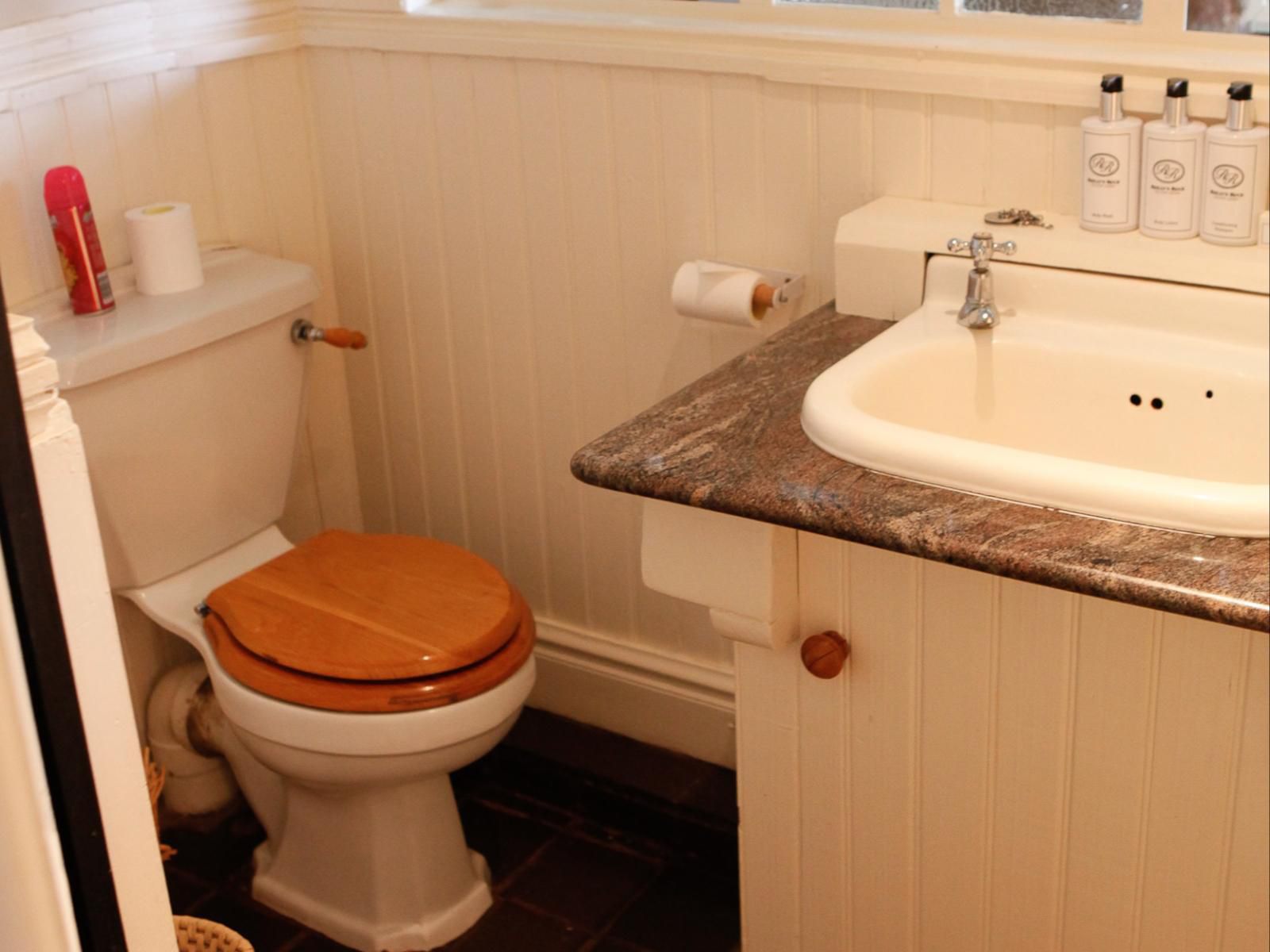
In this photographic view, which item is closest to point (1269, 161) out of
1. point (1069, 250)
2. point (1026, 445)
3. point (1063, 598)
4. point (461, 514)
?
point (1069, 250)

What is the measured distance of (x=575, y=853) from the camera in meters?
2.27

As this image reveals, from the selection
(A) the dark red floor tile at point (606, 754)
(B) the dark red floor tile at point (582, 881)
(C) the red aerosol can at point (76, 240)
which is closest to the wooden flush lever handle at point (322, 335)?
(C) the red aerosol can at point (76, 240)

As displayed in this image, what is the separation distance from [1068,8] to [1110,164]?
0.23m

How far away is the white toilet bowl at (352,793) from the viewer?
1.90m

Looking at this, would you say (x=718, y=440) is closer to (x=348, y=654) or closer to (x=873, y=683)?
(x=873, y=683)

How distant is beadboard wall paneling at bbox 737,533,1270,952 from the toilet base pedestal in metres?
0.54

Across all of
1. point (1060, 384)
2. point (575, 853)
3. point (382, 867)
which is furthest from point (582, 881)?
point (1060, 384)

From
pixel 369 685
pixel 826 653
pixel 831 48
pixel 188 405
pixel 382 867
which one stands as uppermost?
pixel 831 48

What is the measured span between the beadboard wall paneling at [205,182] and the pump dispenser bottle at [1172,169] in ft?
4.12

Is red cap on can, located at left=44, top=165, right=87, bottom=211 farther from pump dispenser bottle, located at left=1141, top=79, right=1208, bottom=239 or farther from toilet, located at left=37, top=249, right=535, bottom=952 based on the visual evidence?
pump dispenser bottle, located at left=1141, top=79, right=1208, bottom=239

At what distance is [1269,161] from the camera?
1.58 m

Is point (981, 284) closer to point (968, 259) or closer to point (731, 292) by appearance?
point (968, 259)

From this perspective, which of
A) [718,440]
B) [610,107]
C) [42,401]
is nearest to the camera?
[42,401]

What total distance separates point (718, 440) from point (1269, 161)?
2.08 ft
